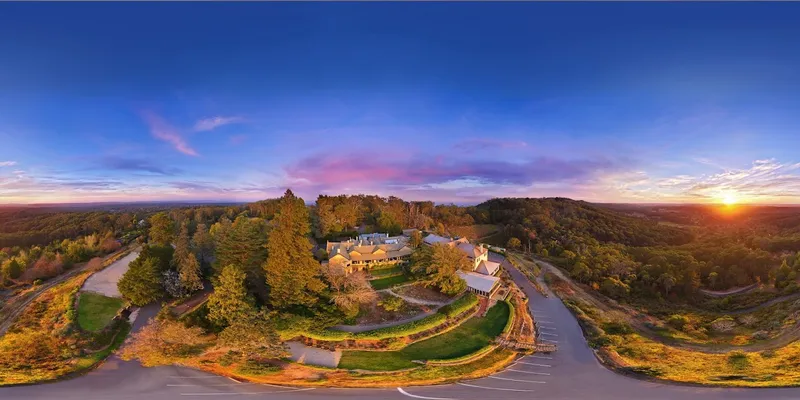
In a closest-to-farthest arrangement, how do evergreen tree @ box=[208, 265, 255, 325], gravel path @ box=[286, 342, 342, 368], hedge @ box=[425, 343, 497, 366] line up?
1. gravel path @ box=[286, 342, 342, 368]
2. hedge @ box=[425, 343, 497, 366]
3. evergreen tree @ box=[208, 265, 255, 325]

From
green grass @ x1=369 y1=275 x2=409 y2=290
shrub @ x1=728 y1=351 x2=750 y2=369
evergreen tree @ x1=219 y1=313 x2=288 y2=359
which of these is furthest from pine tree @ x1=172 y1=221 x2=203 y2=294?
shrub @ x1=728 y1=351 x2=750 y2=369

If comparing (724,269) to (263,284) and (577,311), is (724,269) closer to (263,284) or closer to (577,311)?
(577,311)

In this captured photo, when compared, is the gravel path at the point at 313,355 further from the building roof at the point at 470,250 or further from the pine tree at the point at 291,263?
the building roof at the point at 470,250

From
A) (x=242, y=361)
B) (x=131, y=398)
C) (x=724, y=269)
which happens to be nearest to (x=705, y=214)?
(x=724, y=269)

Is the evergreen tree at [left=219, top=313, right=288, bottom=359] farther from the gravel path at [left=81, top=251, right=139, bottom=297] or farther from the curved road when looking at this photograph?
the gravel path at [left=81, top=251, right=139, bottom=297]

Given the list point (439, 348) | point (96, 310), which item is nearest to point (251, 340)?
point (439, 348)

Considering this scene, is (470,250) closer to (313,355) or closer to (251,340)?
(313,355)
